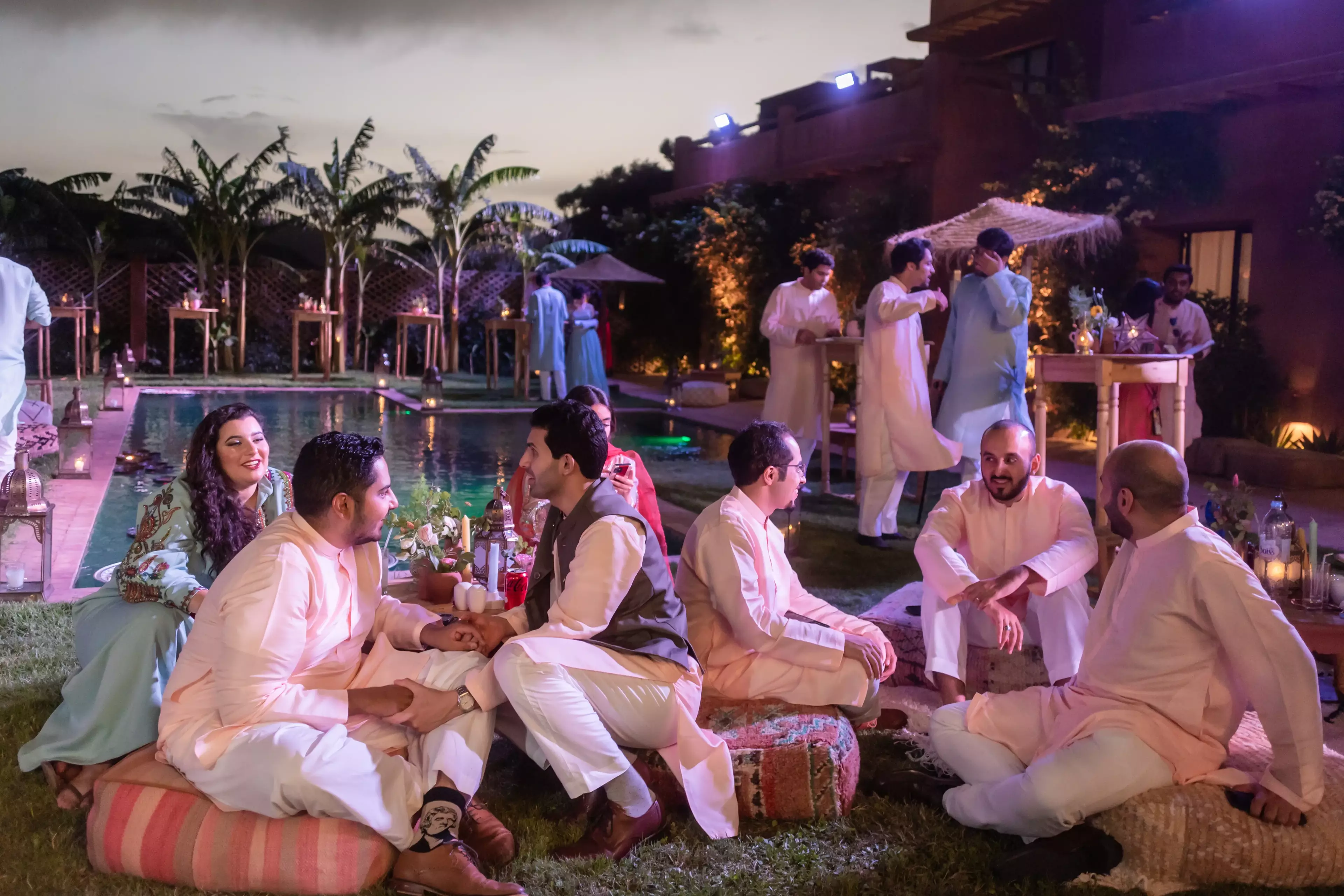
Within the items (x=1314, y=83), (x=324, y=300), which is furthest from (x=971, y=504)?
(x=324, y=300)

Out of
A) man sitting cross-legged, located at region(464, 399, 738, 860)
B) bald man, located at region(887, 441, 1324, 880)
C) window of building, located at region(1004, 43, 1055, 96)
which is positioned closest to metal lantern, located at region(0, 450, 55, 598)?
man sitting cross-legged, located at region(464, 399, 738, 860)

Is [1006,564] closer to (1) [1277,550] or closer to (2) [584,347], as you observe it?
(1) [1277,550]

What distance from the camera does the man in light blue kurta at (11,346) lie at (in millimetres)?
7160

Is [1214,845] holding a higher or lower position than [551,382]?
lower

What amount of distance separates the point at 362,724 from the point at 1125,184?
12.0m

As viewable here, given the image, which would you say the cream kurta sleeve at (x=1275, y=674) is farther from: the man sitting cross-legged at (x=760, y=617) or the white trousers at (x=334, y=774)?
the white trousers at (x=334, y=774)

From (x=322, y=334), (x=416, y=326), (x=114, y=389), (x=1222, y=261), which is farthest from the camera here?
(x=416, y=326)

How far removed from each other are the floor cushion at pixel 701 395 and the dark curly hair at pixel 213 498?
46.1ft

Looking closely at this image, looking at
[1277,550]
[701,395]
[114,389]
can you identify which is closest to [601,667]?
[1277,550]

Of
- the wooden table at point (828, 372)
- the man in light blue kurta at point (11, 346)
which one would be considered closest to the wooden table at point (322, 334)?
the man in light blue kurta at point (11, 346)

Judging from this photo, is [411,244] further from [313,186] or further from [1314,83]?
[1314,83]

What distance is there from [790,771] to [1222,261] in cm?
1131

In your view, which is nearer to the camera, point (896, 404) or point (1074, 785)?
point (1074, 785)

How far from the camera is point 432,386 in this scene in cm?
1791
